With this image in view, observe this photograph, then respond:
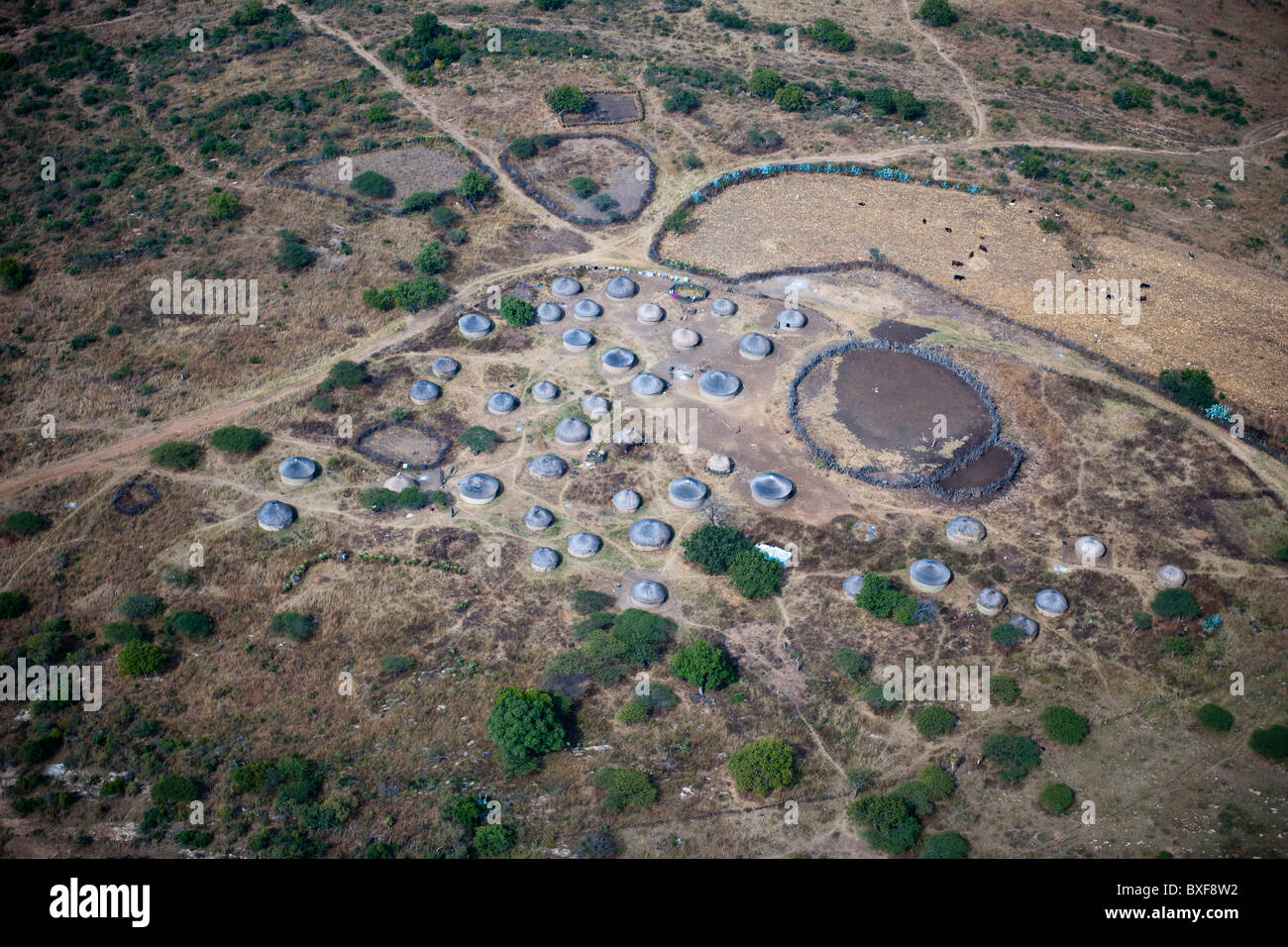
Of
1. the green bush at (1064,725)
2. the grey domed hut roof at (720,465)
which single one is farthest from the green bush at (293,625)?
the green bush at (1064,725)

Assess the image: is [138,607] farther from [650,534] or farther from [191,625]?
[650,534]

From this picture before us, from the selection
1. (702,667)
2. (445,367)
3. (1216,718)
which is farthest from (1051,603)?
(445,367)

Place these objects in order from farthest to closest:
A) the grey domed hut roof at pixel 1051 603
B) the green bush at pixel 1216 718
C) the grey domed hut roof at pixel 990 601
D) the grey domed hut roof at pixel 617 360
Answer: the grey domed hut roof at pixel 617 360, the grey domed hut roof at pixel 990 601, the grey domed hut roof at pixel 1051 603, the green bush at pixel 1216 718

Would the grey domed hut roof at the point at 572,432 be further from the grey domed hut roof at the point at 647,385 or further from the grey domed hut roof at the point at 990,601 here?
the grey domed hut roof at the point at 990,601

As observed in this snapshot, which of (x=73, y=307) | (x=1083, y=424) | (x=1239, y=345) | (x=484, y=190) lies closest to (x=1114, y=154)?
(x=1239, y=345)

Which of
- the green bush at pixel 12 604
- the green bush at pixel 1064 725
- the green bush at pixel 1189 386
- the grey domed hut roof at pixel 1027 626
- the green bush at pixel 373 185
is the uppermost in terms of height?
the green bush at pixel 1189 386

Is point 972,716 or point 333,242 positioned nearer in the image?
point 972,716

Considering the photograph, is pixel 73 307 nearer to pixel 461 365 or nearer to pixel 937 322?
pixel 461 365
